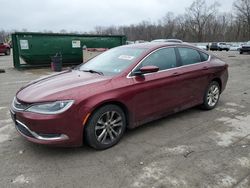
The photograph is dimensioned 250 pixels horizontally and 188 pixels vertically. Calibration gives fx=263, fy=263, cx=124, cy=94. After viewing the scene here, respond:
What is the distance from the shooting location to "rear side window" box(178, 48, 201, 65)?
5.08 m

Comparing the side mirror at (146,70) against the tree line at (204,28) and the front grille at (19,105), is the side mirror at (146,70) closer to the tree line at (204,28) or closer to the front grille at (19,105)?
the front grille at (19,105)

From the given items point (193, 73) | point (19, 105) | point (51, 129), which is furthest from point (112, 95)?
point (193, 73)

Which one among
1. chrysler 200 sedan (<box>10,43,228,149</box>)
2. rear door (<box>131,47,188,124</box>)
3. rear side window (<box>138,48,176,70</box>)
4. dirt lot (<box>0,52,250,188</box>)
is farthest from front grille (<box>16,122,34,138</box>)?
rear side window (<box>138,48,176,70</box>)

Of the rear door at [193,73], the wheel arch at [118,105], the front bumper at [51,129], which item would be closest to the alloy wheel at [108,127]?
the wheel arch at [118,105]

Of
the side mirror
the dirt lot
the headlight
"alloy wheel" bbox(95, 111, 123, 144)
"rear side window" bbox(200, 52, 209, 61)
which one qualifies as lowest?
the dirt lot

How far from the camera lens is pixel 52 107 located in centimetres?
337

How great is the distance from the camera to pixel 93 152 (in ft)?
12.4

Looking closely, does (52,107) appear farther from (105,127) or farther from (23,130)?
(105,127)

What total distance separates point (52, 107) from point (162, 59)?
2.21 m

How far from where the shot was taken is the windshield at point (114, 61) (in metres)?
4.25

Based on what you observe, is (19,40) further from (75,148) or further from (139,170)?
(139,170)

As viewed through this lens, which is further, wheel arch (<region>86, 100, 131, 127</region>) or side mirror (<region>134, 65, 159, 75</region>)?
side mirror (<region>134, 65, 159, 75</region>)

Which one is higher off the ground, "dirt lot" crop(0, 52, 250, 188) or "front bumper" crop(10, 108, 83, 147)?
"front bumper" crop(10, 108, 83, 147)

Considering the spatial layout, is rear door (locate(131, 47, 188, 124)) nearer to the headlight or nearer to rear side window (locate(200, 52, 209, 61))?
rear side window (locate(200, 52, 209, 61))
